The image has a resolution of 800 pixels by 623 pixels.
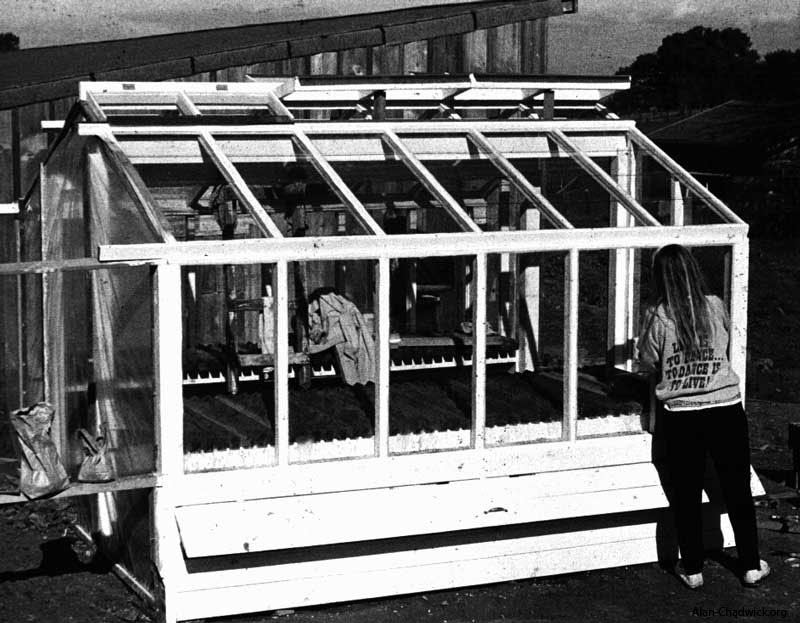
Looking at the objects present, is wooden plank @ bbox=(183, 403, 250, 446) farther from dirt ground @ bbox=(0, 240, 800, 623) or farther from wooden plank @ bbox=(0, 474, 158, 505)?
dirt ground @ bbox=(0, 240, 800, 623)

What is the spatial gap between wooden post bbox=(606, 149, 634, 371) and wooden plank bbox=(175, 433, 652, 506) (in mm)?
1236

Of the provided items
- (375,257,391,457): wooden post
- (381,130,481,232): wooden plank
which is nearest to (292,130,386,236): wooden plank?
(375,257,391,457): wooden post

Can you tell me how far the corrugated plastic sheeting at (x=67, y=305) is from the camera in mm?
7824

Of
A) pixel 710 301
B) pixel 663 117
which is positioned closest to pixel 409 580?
pixel 710 301

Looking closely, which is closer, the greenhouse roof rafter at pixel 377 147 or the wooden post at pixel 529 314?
the greenhouse roof rafter at pixel 377 147

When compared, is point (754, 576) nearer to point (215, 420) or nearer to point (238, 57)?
point (215, 420)

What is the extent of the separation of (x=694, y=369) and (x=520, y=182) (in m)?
1.66

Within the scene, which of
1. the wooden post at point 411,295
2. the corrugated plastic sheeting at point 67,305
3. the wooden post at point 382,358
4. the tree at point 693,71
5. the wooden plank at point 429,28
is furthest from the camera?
the tree at point 693,71

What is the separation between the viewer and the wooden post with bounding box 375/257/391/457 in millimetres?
6992

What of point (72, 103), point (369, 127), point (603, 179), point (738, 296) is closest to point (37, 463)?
point (369, 127)

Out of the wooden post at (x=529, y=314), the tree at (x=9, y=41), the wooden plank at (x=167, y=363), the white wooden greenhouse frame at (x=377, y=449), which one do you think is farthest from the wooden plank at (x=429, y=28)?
the tree at (x=9, y=41)

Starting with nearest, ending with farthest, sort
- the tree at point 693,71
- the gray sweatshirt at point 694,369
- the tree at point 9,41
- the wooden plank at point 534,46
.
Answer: the gray sweatshirt at point 694,369
the wooden plank at point 534,46
the tree at point 9,41
the tree at point 693,71

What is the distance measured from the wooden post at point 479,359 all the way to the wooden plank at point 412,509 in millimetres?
293

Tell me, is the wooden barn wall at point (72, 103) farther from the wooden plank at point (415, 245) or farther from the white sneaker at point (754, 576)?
the white sneaker at point (754, 576)
